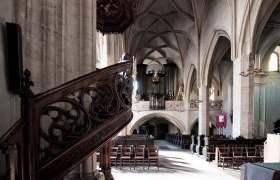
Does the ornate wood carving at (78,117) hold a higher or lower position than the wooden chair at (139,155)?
higher

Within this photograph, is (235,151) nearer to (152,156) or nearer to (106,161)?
(152,156)

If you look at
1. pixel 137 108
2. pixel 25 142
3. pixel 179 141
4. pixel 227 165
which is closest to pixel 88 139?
pixel 25 142

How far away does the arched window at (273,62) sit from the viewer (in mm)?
19453

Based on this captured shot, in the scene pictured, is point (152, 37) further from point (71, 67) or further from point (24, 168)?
point (24, 168)

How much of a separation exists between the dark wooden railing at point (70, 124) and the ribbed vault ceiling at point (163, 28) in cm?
1760

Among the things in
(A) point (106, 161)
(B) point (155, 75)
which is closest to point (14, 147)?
(A) point (106, 161)

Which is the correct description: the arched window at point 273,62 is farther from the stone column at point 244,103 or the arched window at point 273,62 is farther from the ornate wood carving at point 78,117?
the ornate wood carving at point 78,117

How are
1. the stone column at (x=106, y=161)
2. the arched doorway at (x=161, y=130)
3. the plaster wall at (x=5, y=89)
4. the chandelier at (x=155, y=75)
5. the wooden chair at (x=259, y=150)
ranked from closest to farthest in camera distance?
1. the plaster wall at (x=5, y=89)
2. the stone column at (x=106, y=161)
3. the wooden chair at (x=259, y=150)
4. the chandelier at (x=155, y=75)
5. the arched doorway at (x=161, y=130)

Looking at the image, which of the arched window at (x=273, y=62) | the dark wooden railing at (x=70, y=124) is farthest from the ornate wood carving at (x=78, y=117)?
the arched window at (x=273, y=62)

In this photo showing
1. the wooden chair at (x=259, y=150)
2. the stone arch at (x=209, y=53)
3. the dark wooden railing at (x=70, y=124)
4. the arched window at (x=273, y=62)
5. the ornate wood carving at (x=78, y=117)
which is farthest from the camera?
the arched window at (x=273, y=62)

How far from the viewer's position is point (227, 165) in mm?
11719

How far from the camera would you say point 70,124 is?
2.99 meters

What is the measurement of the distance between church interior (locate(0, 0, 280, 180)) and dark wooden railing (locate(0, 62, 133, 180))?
1 centimetres

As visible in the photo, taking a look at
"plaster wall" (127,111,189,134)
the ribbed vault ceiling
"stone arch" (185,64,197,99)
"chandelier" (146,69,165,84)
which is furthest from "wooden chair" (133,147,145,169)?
"chandelier" (146,69,165,84)
